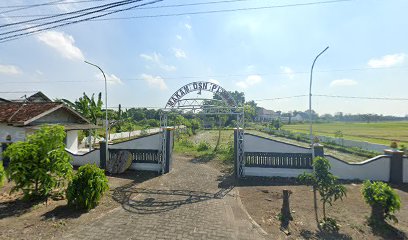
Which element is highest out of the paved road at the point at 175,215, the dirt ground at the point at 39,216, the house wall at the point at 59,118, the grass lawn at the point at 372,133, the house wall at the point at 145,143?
the house wall at the point at 59,118

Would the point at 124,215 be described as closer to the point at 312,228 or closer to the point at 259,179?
the point at 312,228

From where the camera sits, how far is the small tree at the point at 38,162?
6.72m

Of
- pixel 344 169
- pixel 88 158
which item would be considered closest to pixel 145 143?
pixel 88 158

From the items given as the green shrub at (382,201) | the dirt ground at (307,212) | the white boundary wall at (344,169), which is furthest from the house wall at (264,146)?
the green shrub at (382,201)

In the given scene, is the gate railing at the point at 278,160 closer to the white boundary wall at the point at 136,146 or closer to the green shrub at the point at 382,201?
the green shrub at the point at 382,201

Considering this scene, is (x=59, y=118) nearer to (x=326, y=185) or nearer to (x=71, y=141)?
(x=71, y=141)

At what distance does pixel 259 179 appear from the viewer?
1038 cm

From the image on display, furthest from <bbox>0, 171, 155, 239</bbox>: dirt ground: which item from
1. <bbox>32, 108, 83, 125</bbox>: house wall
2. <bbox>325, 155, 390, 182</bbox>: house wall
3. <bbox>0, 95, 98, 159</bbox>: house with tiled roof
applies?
<bbox>325, 155, 390, 182</bbox>: house wall

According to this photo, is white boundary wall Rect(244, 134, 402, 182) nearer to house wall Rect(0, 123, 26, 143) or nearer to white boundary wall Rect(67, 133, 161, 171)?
white boundary wall Rect(67, 133, 161, 171)

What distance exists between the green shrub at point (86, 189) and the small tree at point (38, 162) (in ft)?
2.62

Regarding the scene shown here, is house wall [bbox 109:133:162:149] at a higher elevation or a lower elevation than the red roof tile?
lower

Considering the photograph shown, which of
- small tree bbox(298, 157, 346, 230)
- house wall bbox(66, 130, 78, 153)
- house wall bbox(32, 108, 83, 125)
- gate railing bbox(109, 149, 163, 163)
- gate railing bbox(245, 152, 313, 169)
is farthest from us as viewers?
house wall bbox(66, 130, 78, 153)

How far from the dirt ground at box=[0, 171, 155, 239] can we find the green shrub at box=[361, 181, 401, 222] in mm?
7422

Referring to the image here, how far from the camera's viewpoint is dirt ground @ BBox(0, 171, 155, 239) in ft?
17.5
